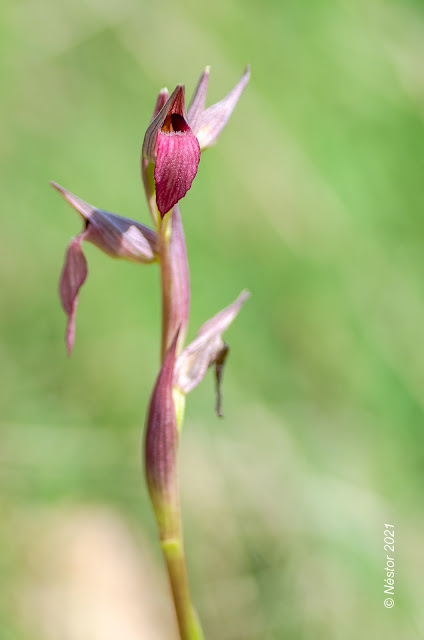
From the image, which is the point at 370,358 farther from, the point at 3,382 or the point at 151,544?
the point at 3,382

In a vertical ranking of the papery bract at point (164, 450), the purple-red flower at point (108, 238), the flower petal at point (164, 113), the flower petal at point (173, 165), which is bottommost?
the papery bract at point (164, 450)

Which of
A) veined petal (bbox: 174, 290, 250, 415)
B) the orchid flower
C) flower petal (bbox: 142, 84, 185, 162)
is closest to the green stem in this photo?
the orchid flower

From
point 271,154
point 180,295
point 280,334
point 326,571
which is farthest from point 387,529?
point 271,154

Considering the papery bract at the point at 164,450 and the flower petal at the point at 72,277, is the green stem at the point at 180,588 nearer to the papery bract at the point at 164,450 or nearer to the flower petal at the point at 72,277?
the papery bract at the point at 164,450

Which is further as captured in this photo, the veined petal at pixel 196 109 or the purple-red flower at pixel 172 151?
the veined petal at pixel 196 109

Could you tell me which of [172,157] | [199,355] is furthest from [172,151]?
[199,355]

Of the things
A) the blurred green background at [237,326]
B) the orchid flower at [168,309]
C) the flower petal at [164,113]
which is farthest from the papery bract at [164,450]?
the blurred green background at [237,326]

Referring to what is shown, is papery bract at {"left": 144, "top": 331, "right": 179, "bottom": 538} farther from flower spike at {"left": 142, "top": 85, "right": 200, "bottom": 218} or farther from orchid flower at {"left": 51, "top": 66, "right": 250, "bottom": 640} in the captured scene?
flower spike at {"left": 142, "top": 85, "right": 200, "bottom": 218}
